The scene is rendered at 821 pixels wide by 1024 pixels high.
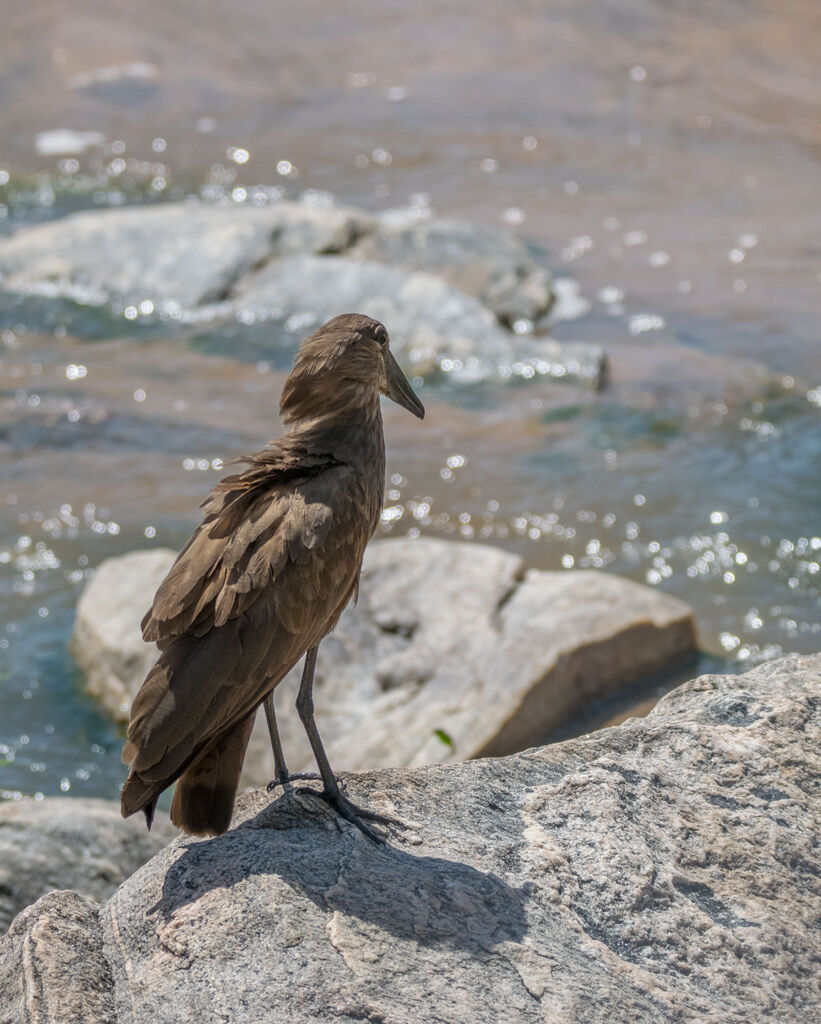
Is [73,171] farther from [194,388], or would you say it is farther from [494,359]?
[494,359]

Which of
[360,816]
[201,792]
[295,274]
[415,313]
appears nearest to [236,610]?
[201,792]

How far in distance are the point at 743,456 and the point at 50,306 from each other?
6.19m

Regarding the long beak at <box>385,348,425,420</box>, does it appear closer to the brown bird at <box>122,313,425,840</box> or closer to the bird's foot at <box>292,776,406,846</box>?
the brown bird at <box>122,313,425,840</box>

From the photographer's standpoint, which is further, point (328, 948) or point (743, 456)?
point (743, 456)

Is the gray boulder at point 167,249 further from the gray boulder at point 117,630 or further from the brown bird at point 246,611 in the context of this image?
the brown bird at point 246,611

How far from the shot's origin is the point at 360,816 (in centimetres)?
317

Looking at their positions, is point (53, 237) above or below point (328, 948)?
below

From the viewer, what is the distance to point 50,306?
1127 centimetres

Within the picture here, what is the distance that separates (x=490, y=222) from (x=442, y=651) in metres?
8.29

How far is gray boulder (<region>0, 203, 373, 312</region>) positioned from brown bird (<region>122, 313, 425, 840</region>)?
8066mm

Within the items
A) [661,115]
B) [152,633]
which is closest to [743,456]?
[152,633]

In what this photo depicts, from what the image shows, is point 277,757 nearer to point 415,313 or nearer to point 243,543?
point 243,543

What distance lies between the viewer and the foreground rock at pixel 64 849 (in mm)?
4719

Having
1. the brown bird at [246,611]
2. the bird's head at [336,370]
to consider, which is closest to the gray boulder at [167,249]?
the bird's head at [336,370]
